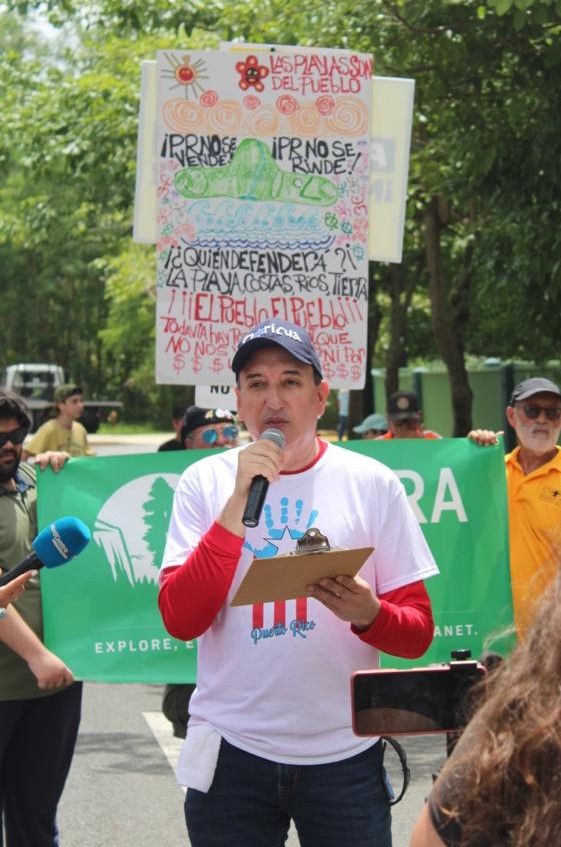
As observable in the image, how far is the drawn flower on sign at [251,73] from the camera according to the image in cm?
662

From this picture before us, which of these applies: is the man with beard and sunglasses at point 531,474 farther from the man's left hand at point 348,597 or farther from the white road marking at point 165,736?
the white road marking at point 165,736

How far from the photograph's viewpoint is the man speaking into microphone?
3.32 metres

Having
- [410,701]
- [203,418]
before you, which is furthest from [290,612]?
[203,418]

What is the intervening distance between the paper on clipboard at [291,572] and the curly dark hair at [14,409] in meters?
1.70

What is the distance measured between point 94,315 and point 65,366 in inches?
120

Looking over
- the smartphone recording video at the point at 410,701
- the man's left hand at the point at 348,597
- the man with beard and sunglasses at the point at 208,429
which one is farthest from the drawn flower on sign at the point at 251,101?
the smartphone recording video at the point at 410,701

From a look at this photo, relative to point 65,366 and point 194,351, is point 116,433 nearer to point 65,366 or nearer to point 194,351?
point 65,366

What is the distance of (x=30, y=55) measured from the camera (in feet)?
172

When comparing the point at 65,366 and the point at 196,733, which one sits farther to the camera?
the point at 65,366

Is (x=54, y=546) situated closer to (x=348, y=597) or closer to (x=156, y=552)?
(x=348, y=597)

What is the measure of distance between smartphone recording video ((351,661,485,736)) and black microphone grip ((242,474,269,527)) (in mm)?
880

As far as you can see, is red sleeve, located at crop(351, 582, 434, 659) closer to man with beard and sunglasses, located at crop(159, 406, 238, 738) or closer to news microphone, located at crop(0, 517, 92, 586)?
news microphone, located at crop(0, 517, 92, 586)

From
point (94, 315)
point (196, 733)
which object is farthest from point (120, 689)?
point (94, 315)

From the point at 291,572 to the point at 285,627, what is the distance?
35 centimetres
